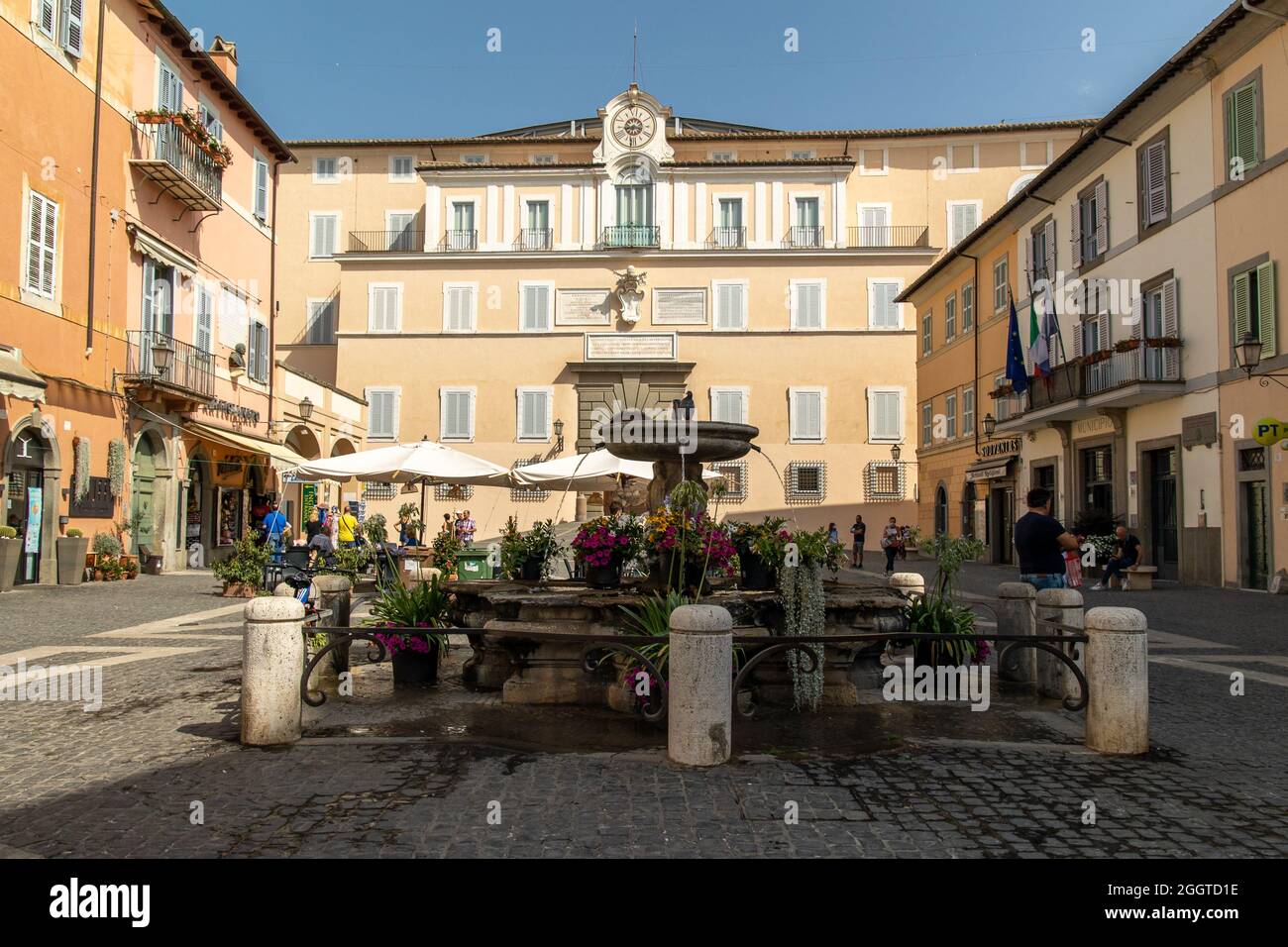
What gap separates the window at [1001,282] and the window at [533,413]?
16.1m

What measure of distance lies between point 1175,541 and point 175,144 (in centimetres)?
2260

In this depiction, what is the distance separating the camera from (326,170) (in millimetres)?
40656

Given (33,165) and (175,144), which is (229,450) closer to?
(175,144)

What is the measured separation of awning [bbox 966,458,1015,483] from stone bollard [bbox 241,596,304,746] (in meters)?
24.1

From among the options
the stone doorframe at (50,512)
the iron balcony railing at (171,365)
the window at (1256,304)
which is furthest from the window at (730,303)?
the stone doorframe at (50,512)

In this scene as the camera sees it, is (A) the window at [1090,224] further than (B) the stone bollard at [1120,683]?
Yes

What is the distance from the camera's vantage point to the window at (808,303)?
117ft

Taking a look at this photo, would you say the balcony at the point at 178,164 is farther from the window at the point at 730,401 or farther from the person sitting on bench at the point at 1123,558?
the person sitting on bench at the point at 1123,558

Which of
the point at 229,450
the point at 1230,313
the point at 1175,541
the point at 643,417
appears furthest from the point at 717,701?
the point at 229,450

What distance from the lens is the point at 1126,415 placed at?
21047 mm

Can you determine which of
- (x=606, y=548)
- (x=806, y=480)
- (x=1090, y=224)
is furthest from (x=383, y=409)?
(x=606, y=548)

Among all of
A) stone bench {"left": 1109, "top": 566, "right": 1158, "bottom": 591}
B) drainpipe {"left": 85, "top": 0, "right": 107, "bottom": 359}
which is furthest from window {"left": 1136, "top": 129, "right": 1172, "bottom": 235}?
drainpipe {"left": 85, "top": 0, "right": 107, "bottom": 359}

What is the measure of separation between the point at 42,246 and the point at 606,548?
14.2m

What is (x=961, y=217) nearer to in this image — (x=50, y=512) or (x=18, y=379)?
(x=50, y=512)
